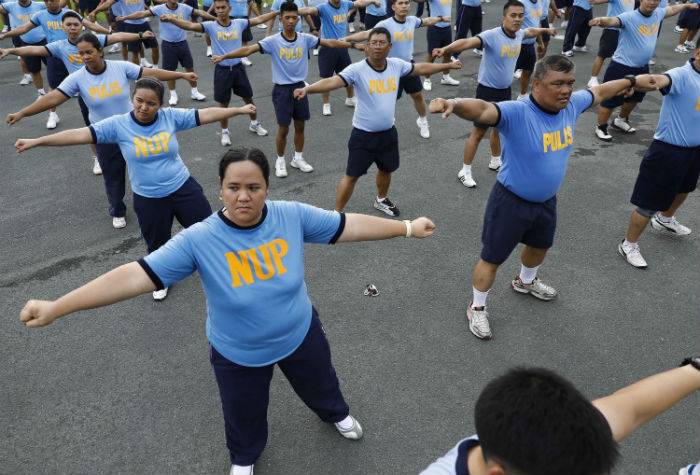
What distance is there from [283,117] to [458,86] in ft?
16.4

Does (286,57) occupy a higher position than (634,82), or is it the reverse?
(634,82)

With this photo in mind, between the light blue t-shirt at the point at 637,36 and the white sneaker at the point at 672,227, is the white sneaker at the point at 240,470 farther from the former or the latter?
the light blue t-shirt at the point at 637,36

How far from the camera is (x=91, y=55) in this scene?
17.4ft

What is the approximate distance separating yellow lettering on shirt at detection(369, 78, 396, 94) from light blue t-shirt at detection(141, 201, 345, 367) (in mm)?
3164

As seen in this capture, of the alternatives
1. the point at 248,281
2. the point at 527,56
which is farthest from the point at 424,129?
the point at 248,281

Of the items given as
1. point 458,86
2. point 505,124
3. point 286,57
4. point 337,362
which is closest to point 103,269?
point 337,362

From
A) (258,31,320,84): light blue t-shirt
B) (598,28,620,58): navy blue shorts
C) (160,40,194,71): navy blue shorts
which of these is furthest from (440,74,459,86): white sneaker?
(160,40,194,71): navy blue shorts

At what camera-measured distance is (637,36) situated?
756cm

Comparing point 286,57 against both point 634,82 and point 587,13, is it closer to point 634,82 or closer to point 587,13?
point 634,82

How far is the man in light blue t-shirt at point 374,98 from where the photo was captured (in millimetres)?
5441

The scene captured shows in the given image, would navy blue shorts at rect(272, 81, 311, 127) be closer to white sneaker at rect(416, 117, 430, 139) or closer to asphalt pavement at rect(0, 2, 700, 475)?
asphalt pavement at rect(0, 2, 700, 475)

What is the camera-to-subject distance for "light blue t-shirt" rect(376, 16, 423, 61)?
26.9 feet

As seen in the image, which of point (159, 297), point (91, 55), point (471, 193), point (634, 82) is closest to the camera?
point (634, 82)

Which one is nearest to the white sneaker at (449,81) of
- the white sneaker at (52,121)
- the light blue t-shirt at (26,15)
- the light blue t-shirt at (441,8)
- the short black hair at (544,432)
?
the light blue t-shirt at (441,8)
